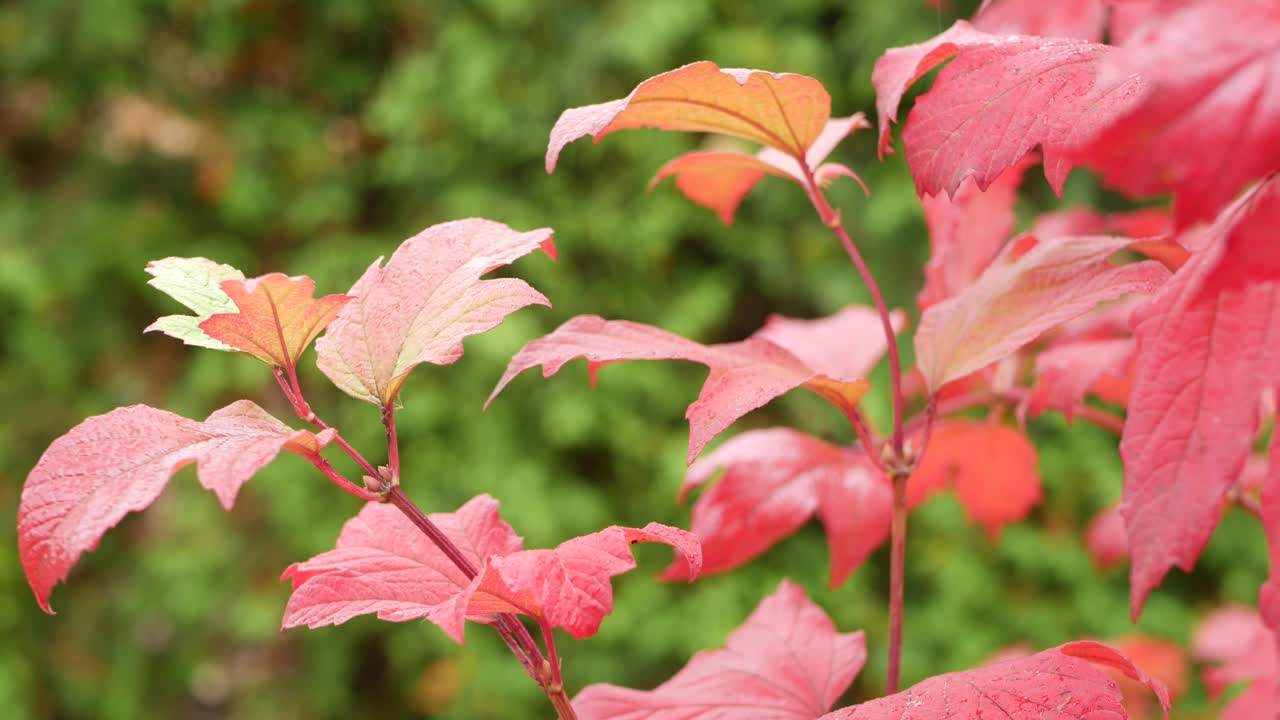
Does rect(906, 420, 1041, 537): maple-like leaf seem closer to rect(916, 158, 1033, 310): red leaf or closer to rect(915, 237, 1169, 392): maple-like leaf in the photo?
rect(916, 158, 1033, 310): red leaf

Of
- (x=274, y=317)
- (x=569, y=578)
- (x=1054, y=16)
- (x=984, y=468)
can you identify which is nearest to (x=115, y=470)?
(x=274, y=317)

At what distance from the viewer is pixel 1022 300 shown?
589 mm

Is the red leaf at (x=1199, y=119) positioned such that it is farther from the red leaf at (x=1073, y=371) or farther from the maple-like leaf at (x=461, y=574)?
the red leaf at (x=1073, y=371)

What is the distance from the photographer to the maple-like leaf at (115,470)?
0.42 metres

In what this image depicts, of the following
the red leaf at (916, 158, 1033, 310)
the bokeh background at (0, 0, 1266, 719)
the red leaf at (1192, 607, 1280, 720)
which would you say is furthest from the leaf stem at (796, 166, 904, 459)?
the bokeh background at (0, 0, 1266, 719)

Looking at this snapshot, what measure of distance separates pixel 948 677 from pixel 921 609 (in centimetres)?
196

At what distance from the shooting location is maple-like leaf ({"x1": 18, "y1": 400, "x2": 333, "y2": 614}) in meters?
0.42

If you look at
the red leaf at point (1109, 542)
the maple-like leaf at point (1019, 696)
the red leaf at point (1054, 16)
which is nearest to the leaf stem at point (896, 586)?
the maple-like leaf at point (1019, 696)

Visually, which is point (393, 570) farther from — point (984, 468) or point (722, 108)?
point (984, 468)

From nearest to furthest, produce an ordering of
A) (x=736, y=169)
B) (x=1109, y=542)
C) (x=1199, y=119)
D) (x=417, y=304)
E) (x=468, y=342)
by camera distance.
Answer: (x=1199, y=119) → (x=417, y=304) → (x=736, y=169) → (x=1109, y=542) → (x=468, y=342)

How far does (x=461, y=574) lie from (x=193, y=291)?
212 mm

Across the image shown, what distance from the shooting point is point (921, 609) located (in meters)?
2.36

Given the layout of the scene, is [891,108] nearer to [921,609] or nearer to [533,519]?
[533,519]

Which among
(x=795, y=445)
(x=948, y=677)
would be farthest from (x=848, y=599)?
(x=948, y=677)
